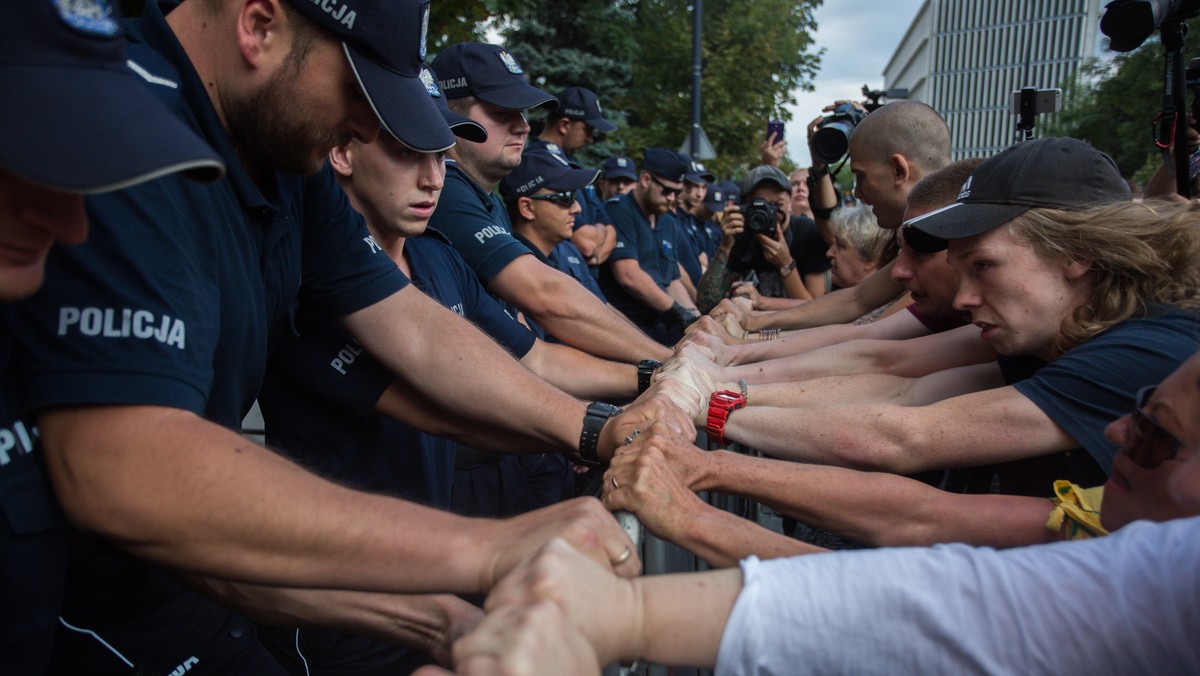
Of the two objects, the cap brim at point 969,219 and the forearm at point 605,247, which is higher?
the cap brim at point 969,219

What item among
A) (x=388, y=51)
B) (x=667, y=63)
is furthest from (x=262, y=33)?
(x=667, y=63)

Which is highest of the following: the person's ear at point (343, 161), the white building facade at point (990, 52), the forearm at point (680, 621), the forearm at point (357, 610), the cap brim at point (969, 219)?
the person's ear at point (343, 161)

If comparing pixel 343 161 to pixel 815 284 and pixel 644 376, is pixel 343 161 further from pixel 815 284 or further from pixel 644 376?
pixel 815 284

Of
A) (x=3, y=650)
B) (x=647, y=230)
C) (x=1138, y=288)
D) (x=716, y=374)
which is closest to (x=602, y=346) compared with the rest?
(x=716, y=374)

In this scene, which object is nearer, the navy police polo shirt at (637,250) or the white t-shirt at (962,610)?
the white t-shirt at (962,610)

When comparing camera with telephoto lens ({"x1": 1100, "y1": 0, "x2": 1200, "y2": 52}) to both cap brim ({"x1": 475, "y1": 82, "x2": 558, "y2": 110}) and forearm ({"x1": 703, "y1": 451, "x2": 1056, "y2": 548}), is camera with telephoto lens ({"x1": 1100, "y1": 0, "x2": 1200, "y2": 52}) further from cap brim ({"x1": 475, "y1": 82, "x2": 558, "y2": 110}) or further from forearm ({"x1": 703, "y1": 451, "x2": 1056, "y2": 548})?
forearm ({"x1": 703, "y1": 451, "x2": 1056, "y2": 548})

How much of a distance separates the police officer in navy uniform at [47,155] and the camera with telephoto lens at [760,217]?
224 inches

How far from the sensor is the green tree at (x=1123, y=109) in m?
23.2

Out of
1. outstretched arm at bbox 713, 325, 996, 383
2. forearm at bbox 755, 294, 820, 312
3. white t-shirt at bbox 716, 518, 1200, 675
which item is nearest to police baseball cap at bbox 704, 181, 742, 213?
forearm at bbox 755, 294, 820, 312

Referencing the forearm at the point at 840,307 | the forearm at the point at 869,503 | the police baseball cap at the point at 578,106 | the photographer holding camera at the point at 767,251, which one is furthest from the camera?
the police baseball cap at the point at 578,106

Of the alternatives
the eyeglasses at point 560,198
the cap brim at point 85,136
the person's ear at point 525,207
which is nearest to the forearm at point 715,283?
→ the eyeglasses at point 560,198

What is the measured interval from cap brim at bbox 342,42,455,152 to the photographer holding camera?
471 cm

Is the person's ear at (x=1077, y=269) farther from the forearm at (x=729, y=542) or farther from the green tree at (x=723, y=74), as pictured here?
the green tree at (x=723, y=74)

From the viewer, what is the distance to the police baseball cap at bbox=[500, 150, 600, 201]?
15.6 ft
